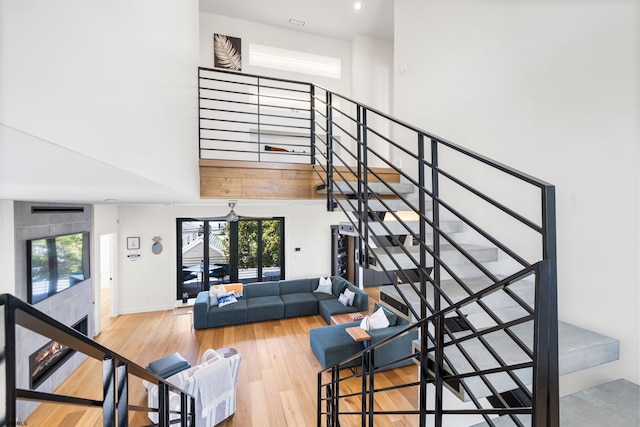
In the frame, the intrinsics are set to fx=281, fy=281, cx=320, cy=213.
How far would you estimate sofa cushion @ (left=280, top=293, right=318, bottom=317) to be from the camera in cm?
607

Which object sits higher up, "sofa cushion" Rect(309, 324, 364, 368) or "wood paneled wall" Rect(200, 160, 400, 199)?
"wood paneled wall" Rect(200, 160, 400, 199)

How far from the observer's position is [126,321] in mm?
5922

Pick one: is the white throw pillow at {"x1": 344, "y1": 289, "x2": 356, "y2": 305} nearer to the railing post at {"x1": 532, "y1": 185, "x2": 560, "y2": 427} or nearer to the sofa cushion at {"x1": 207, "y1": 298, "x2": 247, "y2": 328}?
the sofa cushion at {"x1": 207, "y1": 298, "x2": 247, "y2": 328}

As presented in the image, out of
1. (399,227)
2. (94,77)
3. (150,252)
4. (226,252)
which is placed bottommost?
(226,252)

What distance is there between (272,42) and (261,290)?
5.15m

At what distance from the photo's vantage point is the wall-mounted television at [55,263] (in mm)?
3240

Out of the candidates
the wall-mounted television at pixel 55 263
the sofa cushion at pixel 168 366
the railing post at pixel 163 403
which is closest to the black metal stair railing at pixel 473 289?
the railing post at pixel 163 403

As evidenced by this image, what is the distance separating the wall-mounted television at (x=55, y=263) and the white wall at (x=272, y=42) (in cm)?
360

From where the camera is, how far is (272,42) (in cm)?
529

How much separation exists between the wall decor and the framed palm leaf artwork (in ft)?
13.4

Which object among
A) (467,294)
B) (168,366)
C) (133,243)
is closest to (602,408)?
(467,294)

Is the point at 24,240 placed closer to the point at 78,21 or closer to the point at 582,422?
the point at 78,21

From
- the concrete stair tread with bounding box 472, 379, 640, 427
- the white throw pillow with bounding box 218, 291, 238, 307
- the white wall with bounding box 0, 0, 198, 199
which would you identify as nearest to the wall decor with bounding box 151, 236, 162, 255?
the white throw pillow with bounding box 218, 291, 238, 307

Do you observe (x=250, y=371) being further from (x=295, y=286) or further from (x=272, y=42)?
(x=272, y=42)
